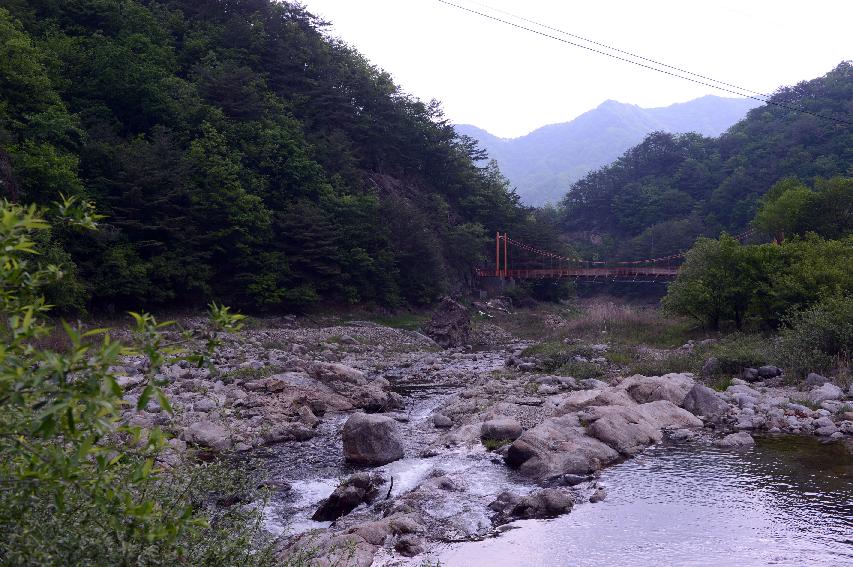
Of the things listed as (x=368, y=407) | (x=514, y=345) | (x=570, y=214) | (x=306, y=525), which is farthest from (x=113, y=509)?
(x=570, y=214)

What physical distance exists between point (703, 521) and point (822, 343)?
34.8 feet

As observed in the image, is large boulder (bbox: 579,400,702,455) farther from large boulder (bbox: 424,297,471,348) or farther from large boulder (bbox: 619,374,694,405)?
large boulder (bbox: 424,297,471,348)

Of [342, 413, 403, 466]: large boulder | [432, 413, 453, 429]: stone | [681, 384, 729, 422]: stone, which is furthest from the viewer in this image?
[432, 413, 453, 429]: stone

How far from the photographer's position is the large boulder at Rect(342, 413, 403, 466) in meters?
10.8

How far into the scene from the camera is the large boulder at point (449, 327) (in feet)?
104

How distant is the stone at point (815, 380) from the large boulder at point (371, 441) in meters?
10.2

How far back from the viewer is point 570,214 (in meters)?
95.3

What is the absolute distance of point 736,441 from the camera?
447 inches

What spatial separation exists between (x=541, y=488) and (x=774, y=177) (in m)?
67.4

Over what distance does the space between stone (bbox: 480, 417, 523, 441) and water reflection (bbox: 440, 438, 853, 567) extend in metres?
2.21

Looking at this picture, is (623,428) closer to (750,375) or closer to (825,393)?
(825,393)

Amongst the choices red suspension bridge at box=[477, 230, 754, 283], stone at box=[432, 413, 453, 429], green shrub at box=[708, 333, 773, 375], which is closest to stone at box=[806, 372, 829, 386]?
green shrub at box=[708, 333, 773, 375]

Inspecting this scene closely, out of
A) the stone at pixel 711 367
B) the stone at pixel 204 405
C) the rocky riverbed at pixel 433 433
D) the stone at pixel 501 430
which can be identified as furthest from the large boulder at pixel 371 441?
the stone at pixel 711 367

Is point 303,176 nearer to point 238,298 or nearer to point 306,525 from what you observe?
point 238,298
